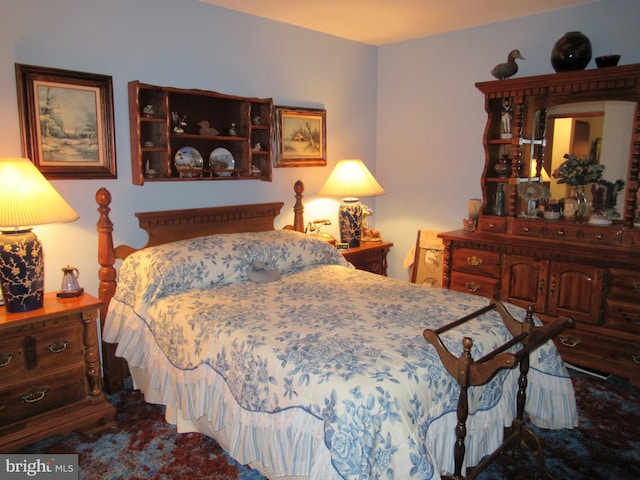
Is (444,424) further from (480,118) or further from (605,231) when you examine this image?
(480,118)

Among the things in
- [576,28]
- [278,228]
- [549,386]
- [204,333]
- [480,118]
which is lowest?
[549,386]

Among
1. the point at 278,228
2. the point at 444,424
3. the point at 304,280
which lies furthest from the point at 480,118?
the point at 444,424

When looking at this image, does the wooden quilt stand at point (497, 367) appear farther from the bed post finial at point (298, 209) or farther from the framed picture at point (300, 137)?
the framed picture at point (300, 137)

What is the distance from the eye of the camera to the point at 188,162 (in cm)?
319

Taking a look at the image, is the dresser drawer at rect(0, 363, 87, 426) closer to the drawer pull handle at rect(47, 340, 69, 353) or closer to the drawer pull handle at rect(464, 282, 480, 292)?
the drawer pull handle at rect(47, 340, 69, 353)

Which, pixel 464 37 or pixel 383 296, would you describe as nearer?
pixel 383 296

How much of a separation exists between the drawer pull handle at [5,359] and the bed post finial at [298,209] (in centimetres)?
214

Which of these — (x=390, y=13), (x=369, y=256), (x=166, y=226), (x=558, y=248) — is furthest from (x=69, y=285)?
(x=558, y=248)

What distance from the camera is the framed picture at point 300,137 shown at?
379cm

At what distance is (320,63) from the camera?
404 centimetres

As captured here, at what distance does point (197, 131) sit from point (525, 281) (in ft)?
8.18

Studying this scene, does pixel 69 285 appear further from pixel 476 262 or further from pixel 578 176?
pixel 578 176

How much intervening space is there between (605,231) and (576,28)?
1.45 metres

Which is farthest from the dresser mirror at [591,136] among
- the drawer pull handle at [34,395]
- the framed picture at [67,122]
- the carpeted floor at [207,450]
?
the drawer pull handle at [34,395]
